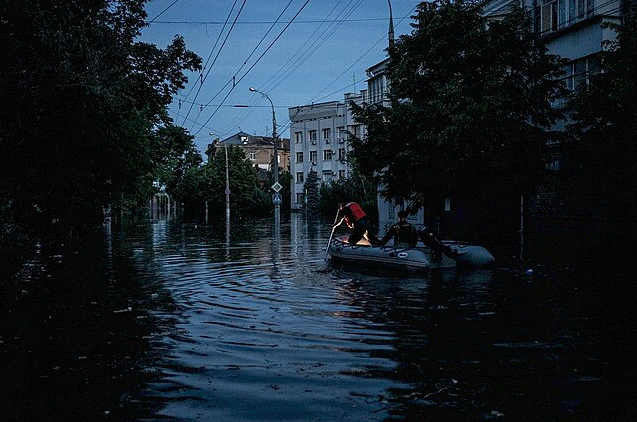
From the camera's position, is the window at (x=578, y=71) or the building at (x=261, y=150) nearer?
the window at (x=578, y=71)

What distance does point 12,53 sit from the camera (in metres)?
17.4

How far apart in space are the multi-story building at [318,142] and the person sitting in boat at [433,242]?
65285 mm

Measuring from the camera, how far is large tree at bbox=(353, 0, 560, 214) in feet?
86.0

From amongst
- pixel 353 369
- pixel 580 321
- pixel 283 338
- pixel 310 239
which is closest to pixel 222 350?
pixel 283 338

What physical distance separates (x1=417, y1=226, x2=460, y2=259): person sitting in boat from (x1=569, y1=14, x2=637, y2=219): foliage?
5.86m

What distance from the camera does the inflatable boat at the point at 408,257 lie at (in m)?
18.0

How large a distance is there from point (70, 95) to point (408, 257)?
33.3 feet

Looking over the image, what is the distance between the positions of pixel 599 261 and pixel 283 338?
14149 millimetres

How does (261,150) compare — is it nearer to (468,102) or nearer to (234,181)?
(234,181)

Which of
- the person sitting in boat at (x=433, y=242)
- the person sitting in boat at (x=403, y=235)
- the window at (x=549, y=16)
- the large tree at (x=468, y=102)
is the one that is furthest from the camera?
the window at (x=549, y=16)

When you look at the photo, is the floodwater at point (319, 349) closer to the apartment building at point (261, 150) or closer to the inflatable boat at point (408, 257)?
the inflatable boat at point (408, 257)

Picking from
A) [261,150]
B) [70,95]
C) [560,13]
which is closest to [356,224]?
[70,95]

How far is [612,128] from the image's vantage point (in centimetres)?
2055

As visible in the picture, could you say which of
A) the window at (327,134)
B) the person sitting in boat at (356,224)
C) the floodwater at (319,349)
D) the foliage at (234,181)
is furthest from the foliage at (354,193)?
the floodwater at (319,349)
